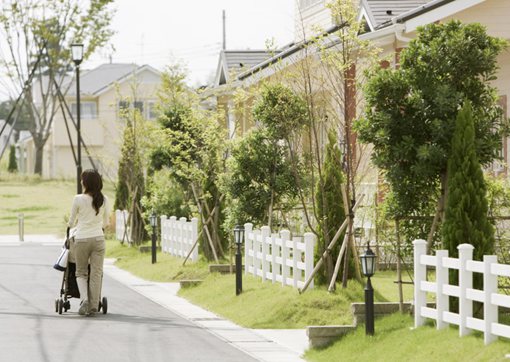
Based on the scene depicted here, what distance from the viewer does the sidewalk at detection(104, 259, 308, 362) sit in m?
14.1

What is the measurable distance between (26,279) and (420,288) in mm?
14360

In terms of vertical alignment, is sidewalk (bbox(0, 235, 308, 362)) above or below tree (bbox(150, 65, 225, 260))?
below

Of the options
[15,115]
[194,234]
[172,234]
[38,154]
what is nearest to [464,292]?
[194,234]

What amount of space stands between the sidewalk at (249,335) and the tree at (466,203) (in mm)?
2168

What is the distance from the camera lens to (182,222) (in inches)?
1168

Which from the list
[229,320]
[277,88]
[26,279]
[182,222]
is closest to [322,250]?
[229,320]

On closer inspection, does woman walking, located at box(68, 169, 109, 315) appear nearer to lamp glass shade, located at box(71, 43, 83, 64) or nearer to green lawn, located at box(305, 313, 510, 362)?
green lawn, located at box(305, 313, 510, 362)

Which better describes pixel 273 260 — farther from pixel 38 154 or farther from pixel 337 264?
pixel 38 154

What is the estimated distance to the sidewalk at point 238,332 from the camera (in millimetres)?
14133

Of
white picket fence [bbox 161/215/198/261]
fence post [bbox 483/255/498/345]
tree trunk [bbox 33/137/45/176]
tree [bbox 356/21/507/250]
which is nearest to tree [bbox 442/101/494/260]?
tree [bbox 356/21/507/250]

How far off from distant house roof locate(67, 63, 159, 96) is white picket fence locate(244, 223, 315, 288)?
200 feet

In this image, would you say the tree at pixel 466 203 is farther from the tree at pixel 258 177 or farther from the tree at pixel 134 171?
the tree at pixel 134 171

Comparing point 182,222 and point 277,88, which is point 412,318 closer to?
point 277,88

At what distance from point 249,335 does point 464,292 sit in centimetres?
443
